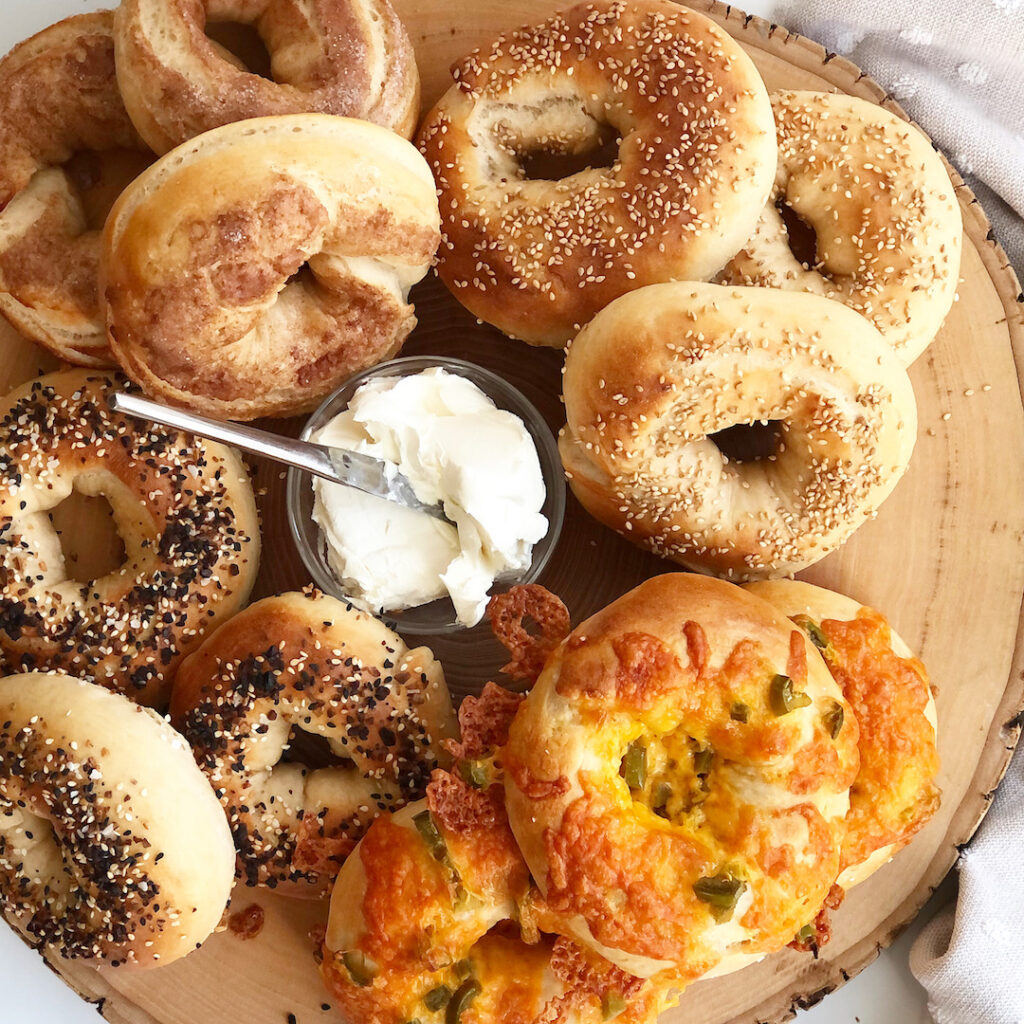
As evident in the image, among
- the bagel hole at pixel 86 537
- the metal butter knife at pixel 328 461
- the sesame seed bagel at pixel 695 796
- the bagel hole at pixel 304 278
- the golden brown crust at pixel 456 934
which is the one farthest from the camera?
the bagel hole at pixel 86 537

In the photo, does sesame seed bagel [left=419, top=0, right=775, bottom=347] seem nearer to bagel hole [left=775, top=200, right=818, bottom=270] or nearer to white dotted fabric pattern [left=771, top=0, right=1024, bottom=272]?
bagel hole [left=775, top=200, right=818, bottom=270]

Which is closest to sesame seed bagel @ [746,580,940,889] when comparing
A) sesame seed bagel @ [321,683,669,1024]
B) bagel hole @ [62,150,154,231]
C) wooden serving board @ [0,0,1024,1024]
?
wooden serving board @ [0,0,1024,1024]

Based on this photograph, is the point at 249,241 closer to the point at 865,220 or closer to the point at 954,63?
the point at 865,220

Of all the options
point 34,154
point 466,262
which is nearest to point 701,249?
point 466,262

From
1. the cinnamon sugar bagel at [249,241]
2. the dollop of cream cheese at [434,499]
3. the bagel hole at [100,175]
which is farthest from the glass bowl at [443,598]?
the bagel hole at [100,175]

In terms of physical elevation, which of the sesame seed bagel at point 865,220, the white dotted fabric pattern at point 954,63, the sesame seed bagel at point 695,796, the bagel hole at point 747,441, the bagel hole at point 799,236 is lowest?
the sesame seed bagel at point 695,796

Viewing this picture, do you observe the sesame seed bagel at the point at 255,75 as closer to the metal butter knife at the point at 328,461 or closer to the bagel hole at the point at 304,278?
the bagel hole at the point at 304,278

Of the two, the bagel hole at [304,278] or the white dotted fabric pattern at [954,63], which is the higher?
the white dotted fabric pattern at [954,63]

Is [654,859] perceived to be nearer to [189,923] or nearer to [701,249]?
[189,923]
